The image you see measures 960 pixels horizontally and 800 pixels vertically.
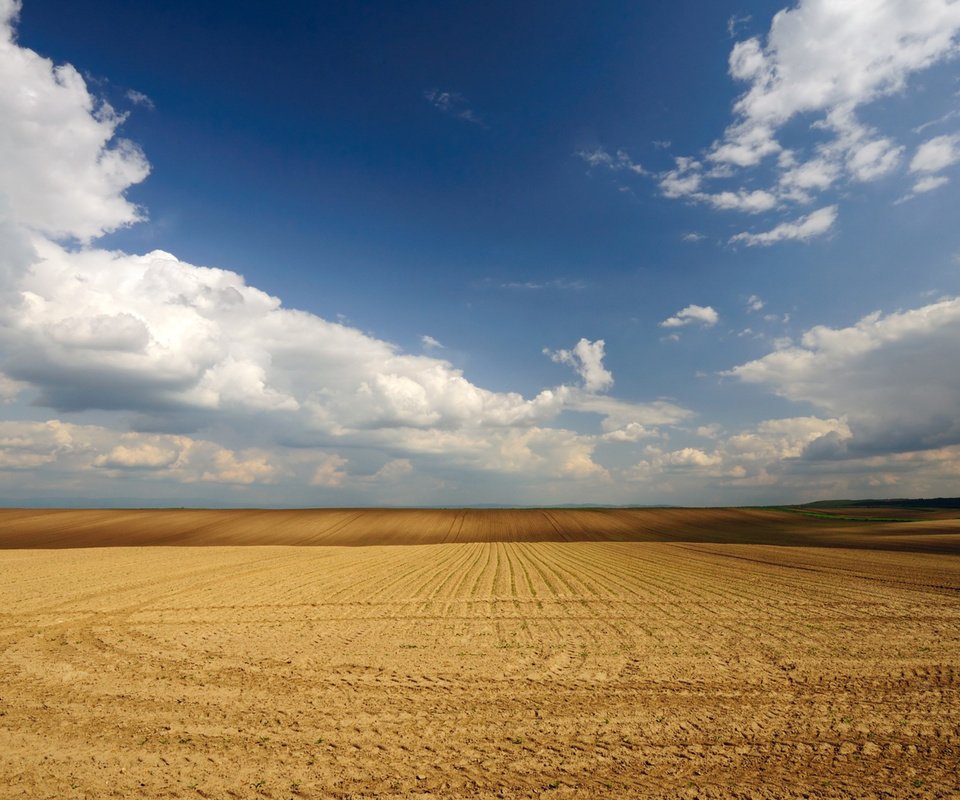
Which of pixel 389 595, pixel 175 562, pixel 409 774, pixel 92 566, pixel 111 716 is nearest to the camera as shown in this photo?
pixel 409 774

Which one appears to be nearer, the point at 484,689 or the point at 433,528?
the point at 484,689

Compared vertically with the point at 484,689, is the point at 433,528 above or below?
below

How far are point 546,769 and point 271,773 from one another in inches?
159

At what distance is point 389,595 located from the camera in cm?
2170

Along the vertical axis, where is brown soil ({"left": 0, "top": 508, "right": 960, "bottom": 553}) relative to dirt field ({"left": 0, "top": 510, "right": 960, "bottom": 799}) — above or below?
below

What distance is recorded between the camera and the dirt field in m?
7.53

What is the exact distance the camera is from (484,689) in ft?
35.3

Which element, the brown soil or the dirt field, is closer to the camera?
the dirt field

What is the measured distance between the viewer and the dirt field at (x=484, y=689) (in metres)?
7.53

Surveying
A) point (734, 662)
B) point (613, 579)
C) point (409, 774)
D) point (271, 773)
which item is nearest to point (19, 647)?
point (271, 773)

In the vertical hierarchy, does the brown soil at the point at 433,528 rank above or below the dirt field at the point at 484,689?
below

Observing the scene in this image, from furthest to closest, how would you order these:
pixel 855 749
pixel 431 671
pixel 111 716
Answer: pixel 431 671, pixel 111 716, pixel 855 749

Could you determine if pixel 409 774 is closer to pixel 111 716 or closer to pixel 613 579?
pixel 111 716

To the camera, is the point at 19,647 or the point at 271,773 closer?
the point at 271,773
